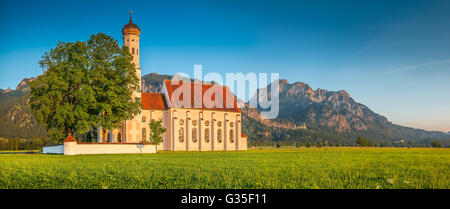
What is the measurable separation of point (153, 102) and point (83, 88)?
80.4ft

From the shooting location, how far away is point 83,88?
4522 cm

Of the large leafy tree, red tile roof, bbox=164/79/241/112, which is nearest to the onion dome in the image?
red tile roof, bbox=164/79/241/112

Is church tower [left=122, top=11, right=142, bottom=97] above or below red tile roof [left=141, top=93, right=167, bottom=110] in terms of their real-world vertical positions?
above

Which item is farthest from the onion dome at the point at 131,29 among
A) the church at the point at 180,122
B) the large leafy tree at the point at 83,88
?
the large leafy tree at the point at 83,88

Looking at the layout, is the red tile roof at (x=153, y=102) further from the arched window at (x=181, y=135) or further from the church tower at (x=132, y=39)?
the arched window at (x=181, y=135)

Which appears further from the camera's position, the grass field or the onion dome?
the onion dome

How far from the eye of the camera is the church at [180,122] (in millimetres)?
64438

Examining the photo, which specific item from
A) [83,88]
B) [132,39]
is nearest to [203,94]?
[132,39]

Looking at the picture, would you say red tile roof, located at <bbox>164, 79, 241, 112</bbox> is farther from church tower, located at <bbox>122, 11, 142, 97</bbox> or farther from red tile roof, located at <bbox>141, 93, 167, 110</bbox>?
church tower, located at <bbox>122, 11, 142, 97</bbox>

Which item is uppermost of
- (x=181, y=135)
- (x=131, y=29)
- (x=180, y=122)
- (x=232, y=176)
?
(x=131, y=29)

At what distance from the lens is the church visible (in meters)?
64.4

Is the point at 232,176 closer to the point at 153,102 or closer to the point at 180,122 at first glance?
the point at 180,122
